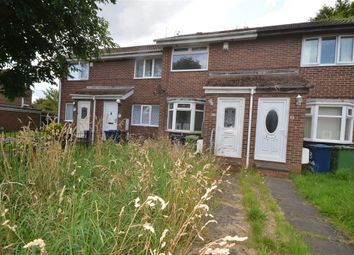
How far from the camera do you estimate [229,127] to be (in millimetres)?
11680

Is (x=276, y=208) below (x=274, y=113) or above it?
below

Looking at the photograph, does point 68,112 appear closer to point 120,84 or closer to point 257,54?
point 120,84

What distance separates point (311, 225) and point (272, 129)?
19.8ft

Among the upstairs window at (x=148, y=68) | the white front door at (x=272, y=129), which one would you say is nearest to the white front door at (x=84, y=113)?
the upstairs window at (x=148, y=68)

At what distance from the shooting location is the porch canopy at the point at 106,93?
54.8 feet

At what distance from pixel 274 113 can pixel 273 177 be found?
94.9 inches

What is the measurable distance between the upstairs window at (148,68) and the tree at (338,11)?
56.6ft

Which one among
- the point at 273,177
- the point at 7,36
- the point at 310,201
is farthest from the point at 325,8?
the point at 7,36

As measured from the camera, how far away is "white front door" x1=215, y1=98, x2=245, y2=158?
11398 mm

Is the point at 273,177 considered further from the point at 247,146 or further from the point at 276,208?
the point at 276,208

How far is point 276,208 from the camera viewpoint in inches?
223

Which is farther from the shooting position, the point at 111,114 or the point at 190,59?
the point at 111,114

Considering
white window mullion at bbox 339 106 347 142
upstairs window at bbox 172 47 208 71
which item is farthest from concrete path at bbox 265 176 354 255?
upstairs window at bbox 172 47 208 71

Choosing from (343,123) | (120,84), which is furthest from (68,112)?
(343,123)
